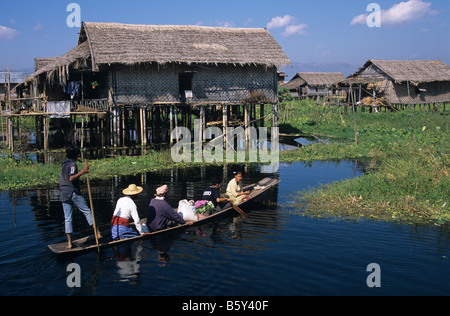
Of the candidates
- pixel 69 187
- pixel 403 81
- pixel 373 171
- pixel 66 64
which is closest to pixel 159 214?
pixel 69 187

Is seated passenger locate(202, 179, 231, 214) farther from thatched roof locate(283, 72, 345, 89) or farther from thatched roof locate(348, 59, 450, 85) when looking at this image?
thatched roof locate(283, 72, 345, 89)

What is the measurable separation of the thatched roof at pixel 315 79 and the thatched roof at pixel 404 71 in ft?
46.8

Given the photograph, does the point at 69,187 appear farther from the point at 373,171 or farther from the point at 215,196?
the point at 373,171

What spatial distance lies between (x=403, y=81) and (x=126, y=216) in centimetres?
3113

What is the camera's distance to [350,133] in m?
26.9

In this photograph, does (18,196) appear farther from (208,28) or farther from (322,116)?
(322,116)

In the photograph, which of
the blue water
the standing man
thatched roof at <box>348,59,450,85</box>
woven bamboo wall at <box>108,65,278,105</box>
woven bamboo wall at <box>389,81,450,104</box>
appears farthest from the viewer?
woven bamboo wall at <box>389,81,450,104</box>

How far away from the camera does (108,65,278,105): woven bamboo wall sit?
73.0 ft

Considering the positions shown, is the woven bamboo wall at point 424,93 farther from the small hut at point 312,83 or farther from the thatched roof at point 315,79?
the thatched roof at point 315,79

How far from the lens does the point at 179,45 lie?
2281cm

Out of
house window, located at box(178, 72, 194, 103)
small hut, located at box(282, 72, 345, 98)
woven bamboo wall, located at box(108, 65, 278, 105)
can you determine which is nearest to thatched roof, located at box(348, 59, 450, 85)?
woven bamboo wall, located at box(108, 65, 278, 105)

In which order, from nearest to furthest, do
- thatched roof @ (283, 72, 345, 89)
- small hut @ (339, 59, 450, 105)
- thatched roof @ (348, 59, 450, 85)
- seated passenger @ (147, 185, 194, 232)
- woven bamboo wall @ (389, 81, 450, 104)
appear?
seated passenger @ (147, 185, 194, 232) → thatched roof @ (348, 59, 450, 85) → small hut @ (339, 59, 450, 105) → woven bamboo wall @ (389, 81, 450, 104) → thatched roof @ (283, 72, 345, 89)

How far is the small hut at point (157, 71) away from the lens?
21469mm
